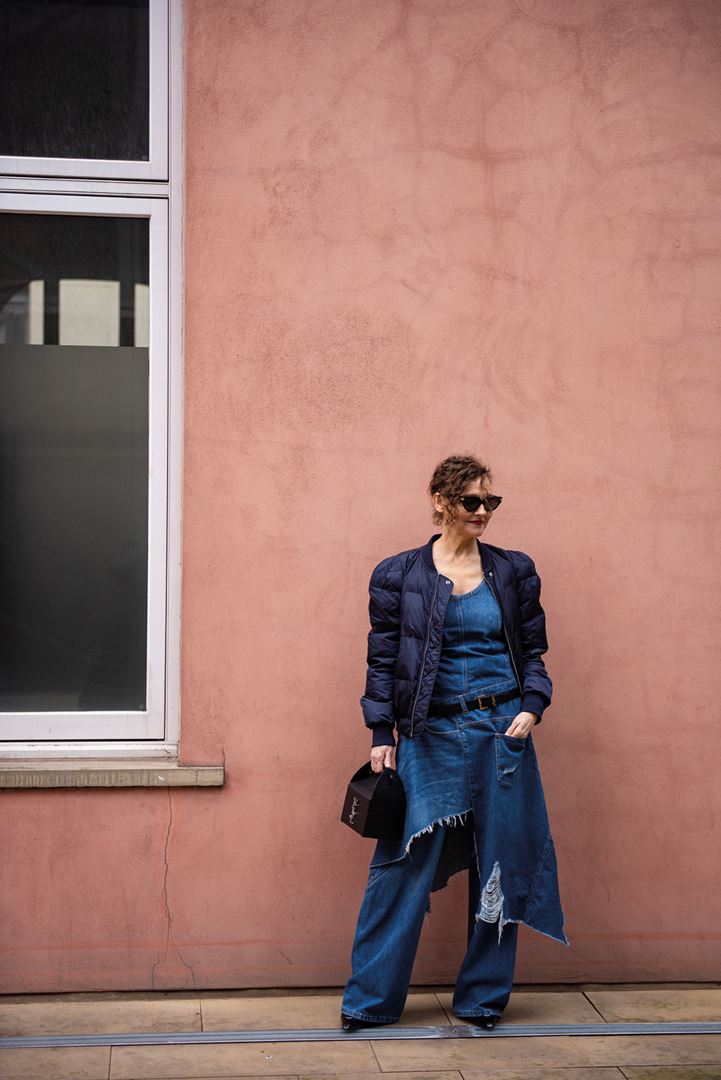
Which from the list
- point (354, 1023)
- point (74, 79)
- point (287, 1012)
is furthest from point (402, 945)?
point (74, 79)

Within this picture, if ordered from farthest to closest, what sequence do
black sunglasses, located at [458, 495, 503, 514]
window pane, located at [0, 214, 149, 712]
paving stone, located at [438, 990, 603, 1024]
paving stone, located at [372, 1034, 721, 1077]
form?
window pane, located at [0, 214, 149, 712], paving stone, located at [438, 990, 603, 1024], black sunglasses, located at [458, 495, 503, 514], paving stone, located at [372, 1034, 721, 1077]

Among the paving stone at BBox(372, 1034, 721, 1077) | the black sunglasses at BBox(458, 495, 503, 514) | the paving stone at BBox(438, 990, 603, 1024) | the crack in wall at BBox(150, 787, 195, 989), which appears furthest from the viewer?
the crack in wall at BBox(150, 787, 195, 989)

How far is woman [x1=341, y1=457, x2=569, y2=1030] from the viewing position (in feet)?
13.9

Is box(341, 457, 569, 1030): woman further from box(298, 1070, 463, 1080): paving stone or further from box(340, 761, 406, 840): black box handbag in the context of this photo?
box(298, 1070, 463, 1080): paving stone

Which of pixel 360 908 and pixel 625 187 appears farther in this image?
pixel 625 187

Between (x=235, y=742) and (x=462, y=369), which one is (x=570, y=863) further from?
(x=462, y=369)

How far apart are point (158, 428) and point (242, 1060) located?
2.30 m

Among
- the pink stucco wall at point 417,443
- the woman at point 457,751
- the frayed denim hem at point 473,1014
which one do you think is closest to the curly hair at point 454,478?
the woman at point 457,751

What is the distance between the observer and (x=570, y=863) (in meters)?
4.83

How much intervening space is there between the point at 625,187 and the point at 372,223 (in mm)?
1026

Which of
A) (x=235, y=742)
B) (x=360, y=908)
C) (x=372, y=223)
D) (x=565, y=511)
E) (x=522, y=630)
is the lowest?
(x=360, y=908)

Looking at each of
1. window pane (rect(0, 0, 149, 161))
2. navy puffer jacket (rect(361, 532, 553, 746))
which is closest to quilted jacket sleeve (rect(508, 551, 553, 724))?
navy puffer jacket (rect(361, 532, 553, 746))

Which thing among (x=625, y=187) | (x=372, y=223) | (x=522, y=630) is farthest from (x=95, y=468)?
(x=625, y=187)

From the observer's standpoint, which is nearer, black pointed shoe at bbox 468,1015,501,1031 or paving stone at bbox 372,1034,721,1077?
paving stone at bbox 372,1034,721,1077
